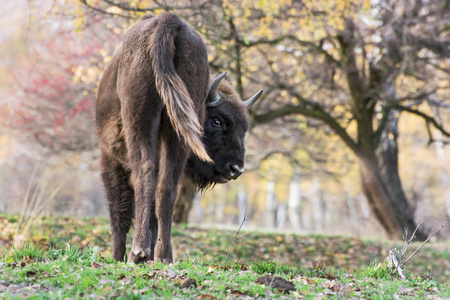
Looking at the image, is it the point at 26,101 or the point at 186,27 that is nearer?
the point at 186,27

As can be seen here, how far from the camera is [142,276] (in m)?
3.46

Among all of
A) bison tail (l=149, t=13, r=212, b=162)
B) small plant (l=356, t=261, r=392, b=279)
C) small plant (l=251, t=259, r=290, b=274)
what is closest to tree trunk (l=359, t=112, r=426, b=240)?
small plant (l=356, t=261, r=392, b=279)

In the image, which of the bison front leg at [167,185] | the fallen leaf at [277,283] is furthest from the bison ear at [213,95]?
the fallen leaf at [277,283]

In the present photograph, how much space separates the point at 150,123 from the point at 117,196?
1326 mm

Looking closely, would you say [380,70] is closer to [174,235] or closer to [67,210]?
[174,235]

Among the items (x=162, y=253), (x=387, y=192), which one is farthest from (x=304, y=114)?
(x=162, y=253)

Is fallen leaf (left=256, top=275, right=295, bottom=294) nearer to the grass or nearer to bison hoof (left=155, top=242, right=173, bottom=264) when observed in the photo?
the grass

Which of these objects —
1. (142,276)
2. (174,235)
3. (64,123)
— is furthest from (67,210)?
(142,276)

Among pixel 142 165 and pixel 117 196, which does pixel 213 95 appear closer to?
pixel 117 196

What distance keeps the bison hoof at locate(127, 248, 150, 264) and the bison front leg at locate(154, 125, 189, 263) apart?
221 mm

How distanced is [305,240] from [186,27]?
8.16 metres

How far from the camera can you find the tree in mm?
10664

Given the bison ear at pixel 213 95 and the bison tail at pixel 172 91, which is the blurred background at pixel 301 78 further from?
the bison tail at pixel 172 91

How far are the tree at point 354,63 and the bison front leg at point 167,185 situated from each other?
5138mm
